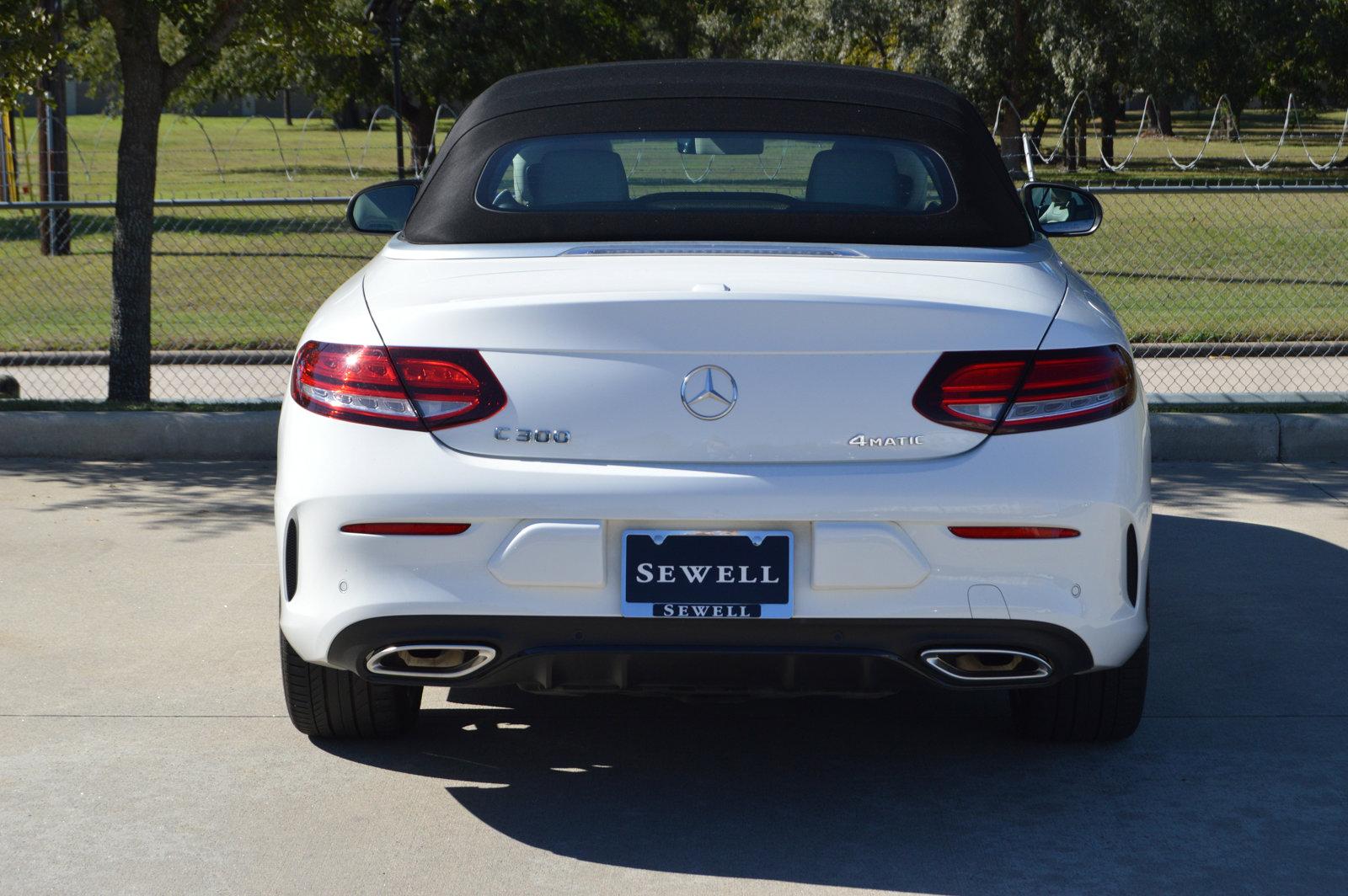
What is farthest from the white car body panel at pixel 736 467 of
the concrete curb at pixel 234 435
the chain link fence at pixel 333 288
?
the chain link fence at pixel 333 288

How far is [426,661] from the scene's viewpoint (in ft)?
11.9

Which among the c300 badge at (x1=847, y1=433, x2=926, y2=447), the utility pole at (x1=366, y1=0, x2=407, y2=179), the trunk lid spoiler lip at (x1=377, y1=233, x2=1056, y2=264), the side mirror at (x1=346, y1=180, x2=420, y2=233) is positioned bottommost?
the c300 badge at (x1=847, y1=433, x2=926, y2=447)

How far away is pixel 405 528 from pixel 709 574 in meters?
0.65

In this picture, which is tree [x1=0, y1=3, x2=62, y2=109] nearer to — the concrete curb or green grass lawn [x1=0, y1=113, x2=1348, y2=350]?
the concrete curb

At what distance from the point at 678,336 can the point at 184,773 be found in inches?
68.6

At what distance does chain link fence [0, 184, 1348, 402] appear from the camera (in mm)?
10617

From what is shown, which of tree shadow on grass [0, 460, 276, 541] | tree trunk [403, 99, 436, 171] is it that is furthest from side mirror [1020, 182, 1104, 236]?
tree trunk [403, 99, 436, 171]

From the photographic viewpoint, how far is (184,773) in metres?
4.12

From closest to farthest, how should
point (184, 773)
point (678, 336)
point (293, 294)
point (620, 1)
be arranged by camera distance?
point (678, 336)
point (184, 773)
point (293, 294)
point (620, 1)

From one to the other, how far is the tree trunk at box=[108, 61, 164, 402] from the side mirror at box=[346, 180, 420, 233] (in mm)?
4045

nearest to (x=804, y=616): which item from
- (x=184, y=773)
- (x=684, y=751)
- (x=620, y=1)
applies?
(x=684, y=751)

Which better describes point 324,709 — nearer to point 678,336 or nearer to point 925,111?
point 678,336

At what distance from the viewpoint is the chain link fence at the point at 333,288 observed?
34.8ft

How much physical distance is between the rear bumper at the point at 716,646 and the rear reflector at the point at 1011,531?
0.19m
